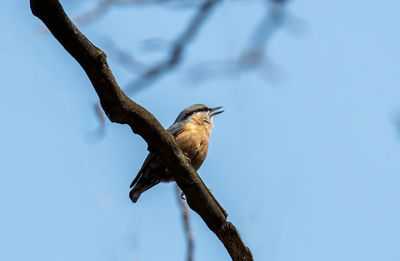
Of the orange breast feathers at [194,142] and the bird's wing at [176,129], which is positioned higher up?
the bird's wing at [176,129]

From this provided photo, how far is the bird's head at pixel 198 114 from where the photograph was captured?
7.51m

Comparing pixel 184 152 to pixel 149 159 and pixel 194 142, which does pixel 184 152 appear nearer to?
pixel 194 142

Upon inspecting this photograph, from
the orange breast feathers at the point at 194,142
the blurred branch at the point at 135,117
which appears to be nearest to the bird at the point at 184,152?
the orange breast feathers at the point at 194,142

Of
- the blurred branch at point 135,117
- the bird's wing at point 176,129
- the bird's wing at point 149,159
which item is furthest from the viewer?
the bird's wing at point 176,129

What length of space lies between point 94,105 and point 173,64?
1.08 meters

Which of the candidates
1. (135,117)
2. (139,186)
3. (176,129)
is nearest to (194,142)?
(176,129)

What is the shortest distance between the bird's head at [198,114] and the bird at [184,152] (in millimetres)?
49

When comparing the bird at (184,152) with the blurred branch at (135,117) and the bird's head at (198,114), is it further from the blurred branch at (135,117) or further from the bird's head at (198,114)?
the blurred branch at (135,117)

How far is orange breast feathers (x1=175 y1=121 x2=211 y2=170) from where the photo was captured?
22.1ft

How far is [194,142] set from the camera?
6.76 m

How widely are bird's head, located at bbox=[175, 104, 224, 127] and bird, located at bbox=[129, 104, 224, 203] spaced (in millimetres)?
49

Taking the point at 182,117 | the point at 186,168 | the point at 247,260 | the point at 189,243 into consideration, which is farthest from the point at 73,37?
the point at 182,117

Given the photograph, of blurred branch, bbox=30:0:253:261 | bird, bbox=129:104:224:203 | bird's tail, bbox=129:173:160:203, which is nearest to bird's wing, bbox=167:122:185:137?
bird, bbox=129:104:224:203

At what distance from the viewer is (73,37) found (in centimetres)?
378
